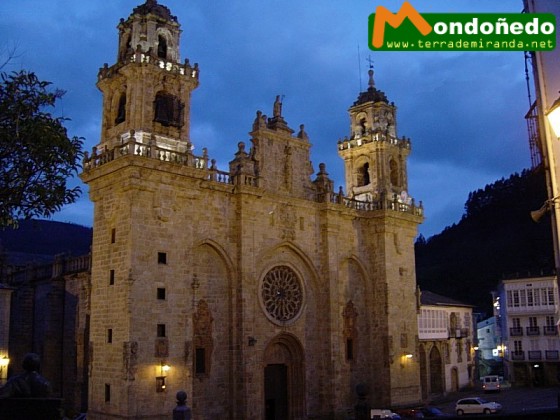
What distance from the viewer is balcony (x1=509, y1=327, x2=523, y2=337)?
52.0 m

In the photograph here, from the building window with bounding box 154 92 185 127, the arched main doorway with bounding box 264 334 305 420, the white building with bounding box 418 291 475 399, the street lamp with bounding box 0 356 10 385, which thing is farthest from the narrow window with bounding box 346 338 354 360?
the street lamp with bounding box 0 356 10 385

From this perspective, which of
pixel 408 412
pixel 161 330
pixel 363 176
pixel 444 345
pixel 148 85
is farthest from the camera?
pixel 444 345

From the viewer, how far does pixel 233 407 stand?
26.9 metres

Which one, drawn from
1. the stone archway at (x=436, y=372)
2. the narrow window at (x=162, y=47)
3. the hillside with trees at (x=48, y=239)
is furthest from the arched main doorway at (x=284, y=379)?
the hillside with trees at (x=48, y=239)


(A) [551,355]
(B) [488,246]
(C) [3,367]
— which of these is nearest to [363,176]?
(C) [3,367]

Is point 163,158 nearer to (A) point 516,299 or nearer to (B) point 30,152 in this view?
(B) point 30,152

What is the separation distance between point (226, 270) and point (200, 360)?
4326mm

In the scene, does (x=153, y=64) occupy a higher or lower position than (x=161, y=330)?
higher

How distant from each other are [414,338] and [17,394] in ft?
107

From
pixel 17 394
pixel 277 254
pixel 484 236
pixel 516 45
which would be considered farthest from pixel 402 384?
pixel 484 236

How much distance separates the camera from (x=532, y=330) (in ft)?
169

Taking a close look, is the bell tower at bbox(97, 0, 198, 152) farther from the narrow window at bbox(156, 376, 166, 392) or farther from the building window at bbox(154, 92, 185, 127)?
the narrow window at bbox(156, 376, 166, 392)

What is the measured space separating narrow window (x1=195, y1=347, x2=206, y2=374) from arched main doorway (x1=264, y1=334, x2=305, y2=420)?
3943 mm

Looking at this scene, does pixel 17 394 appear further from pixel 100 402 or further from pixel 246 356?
pixel 246 356
